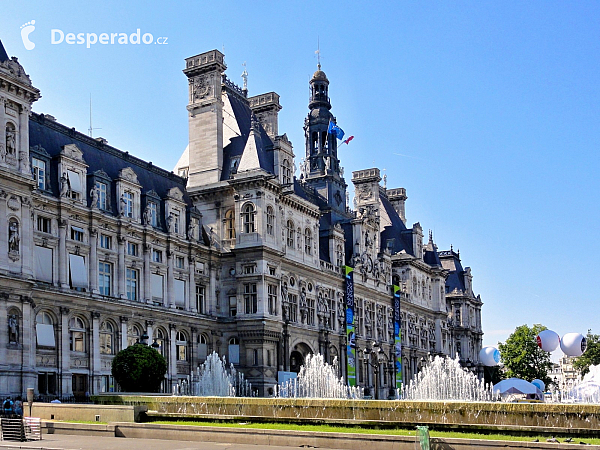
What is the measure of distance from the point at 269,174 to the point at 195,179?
7.50 m

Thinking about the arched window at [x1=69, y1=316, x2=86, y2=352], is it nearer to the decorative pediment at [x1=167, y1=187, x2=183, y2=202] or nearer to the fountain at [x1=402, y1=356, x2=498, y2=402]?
the decorative pediment at [x1=167, y1=187, x2=183, y2=202]

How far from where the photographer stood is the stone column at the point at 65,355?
46.7m

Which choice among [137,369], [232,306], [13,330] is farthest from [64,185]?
[232,306]

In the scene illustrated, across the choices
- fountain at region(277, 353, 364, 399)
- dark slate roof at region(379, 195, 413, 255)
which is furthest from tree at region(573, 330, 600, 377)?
fountain at region(277, 353, 364, 399)

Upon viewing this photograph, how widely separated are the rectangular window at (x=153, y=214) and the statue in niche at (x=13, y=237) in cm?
1455

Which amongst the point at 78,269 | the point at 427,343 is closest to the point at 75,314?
the point at 78,269

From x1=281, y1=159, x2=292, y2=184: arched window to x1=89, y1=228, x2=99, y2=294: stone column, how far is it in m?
19.7

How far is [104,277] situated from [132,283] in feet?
→ 9.48

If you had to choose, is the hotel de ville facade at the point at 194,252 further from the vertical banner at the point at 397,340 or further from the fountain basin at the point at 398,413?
the fountain basin at the point at 398,413

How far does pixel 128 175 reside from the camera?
55125mm

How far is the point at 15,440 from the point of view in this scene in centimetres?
2903

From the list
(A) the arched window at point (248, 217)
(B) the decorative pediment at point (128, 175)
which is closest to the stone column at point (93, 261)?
(B) the decorative pediment at point (128, 175)

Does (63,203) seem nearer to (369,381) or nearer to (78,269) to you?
(78,269)

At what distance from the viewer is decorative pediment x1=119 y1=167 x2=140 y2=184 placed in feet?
179
